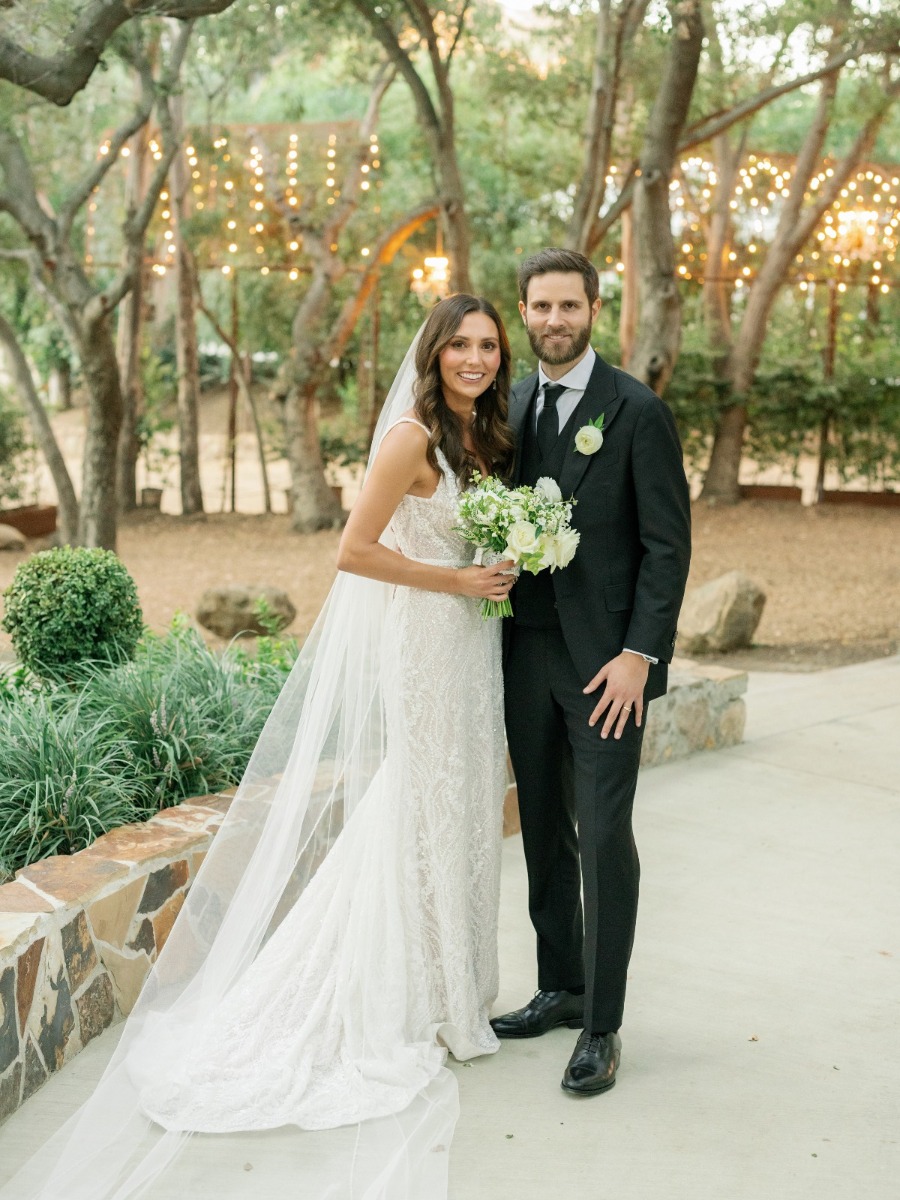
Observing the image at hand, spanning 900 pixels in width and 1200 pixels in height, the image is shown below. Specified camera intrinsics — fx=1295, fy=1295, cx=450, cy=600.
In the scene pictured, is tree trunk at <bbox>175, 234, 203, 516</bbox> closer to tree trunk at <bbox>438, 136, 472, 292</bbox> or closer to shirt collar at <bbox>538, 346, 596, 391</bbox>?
tree trunk at <bbox>438, 136, 472, 292</bbox>

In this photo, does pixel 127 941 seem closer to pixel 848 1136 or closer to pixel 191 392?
pixel 848 1136

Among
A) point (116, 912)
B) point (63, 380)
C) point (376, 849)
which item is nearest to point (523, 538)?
point (376, 849)

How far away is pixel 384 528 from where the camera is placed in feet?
11.0

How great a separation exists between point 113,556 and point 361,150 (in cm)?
982

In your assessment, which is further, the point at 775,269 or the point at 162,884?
the point at 775,269

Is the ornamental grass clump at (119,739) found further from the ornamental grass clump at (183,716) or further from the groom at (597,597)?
the groom at (597,597)

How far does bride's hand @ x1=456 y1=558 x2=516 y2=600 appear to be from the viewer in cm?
330

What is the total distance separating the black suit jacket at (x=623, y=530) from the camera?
3.22 m

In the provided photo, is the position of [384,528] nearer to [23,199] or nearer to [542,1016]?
[542,1016]

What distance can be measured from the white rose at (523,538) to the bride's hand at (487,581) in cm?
18

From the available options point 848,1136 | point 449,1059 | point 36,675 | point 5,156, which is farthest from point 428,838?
point 5,156

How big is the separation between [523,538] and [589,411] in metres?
0.43

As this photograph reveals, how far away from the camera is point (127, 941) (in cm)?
363

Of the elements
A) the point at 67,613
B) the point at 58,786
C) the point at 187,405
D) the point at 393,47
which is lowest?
the point at 58,786
